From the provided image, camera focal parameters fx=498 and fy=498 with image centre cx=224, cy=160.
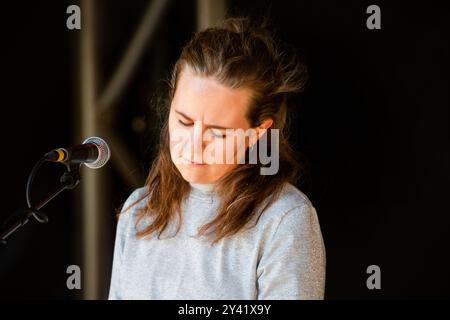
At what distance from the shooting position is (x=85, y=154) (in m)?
1.21

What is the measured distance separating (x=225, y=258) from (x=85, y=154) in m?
0.48

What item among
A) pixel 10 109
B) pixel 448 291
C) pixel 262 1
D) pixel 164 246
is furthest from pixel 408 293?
pixel 10 109

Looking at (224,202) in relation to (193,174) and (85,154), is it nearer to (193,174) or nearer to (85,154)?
(193,174)

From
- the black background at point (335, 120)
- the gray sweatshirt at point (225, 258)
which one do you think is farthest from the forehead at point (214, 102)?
the black background at point (335, 120)

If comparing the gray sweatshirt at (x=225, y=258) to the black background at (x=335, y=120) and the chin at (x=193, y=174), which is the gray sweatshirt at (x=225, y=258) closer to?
the chin at (x=193, y=174)

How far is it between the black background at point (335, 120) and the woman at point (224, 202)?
0.28 m

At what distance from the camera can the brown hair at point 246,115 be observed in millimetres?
1331

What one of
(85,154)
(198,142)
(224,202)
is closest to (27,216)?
(85,154)

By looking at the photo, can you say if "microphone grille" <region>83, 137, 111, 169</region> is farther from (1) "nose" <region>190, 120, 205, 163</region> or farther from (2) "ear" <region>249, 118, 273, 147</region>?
(2) "ear" <region>249, 118, 273, 147</region>

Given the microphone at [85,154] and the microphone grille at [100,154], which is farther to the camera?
the microphone grille at [100,154]

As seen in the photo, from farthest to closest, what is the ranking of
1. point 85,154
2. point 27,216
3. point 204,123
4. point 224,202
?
point 224,202 → point 204,123 → point 85,154 → point 27,216

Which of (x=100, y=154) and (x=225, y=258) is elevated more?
(x=100, y=154)

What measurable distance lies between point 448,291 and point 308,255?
796 mm

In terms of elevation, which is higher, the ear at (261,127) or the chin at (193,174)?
the ear at (261,127)
